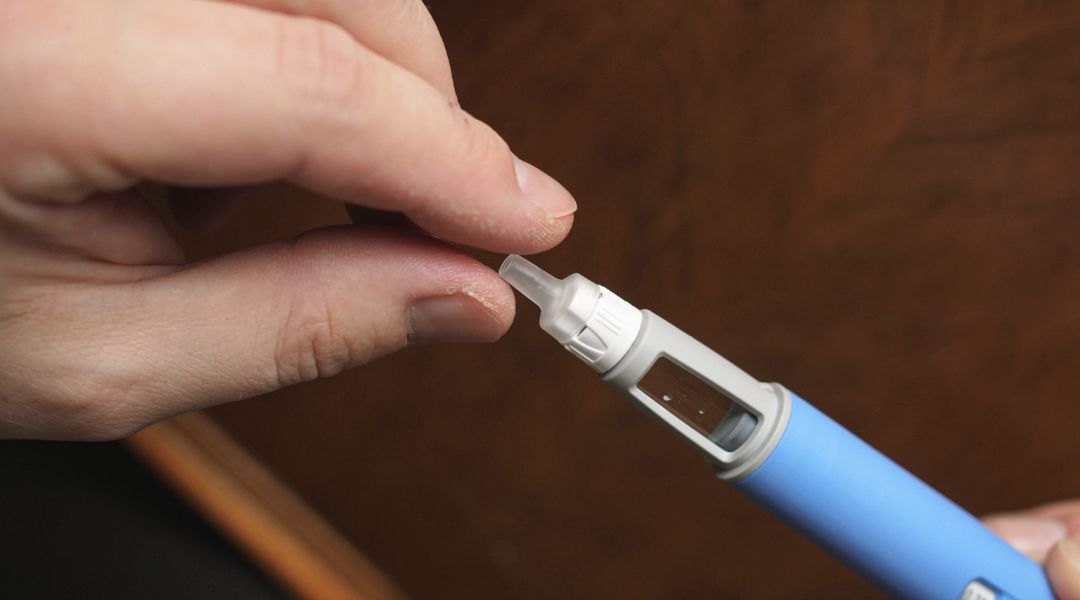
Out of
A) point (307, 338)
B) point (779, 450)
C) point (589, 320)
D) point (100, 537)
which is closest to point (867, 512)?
point (779, 450)

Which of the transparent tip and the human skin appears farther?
the transparent tip

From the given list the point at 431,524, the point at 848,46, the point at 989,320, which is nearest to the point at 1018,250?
the point at 989,320

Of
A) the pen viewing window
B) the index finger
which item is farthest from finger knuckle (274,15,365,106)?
the pen viewing window

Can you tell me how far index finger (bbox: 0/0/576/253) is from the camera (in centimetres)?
29

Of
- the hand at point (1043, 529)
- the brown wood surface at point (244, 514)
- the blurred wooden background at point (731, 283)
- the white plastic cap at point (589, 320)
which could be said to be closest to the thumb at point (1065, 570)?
the hand at point (1043, 529)


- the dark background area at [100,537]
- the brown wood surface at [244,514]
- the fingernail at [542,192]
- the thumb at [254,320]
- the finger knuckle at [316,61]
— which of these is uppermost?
the fingernail at [542,192]

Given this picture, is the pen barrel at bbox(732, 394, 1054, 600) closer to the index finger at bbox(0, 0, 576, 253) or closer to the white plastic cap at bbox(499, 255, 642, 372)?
the white plastic cap at bbox(499, 255, 642, 372)

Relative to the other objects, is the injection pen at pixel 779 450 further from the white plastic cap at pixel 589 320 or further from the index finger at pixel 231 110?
the index finger at pixel 231 110

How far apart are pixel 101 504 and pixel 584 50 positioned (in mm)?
475

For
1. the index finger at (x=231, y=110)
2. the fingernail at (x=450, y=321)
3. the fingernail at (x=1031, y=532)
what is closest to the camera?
the index finger at (x=231, y=110)

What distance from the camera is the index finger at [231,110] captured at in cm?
29

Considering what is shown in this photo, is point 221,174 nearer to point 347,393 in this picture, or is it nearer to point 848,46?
point 347,393

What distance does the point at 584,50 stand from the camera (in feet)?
1.95

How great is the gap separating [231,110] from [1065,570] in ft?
1.79
